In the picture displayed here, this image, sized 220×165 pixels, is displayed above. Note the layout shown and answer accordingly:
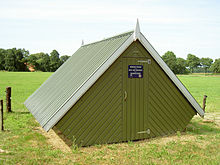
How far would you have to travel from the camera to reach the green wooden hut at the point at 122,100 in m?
7.21

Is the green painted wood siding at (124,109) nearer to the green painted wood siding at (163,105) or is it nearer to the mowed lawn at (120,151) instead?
the green painted wood siding at (163,105)

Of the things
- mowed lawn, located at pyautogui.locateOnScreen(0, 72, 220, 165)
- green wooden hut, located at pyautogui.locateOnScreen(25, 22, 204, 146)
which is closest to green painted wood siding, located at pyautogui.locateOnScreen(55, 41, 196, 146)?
green wooden hut, located at pyautogui.locateOnScreen(25, 22, 204, 146)

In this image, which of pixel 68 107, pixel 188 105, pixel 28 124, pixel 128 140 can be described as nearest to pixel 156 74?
pixel 188 105

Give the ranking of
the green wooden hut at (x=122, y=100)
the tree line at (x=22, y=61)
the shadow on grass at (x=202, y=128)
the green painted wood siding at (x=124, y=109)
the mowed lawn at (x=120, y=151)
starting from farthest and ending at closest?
the tree line at (x=22, y=61) → the shadow on grass at (x=202, y=128) → the green painted wood siding at (x=124, y=109) → the green wooden hut at (x=122, y=100) → the mowed lawn at (x=120, y=151)

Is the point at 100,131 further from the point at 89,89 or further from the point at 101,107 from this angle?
the point at 89,89

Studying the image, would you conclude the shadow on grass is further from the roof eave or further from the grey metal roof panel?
the roof eave

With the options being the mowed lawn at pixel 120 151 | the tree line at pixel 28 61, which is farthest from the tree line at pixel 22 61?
the mowed lawn at pixel 120 151

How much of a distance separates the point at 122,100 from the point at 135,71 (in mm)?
1159

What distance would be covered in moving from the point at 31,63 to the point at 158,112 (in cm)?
10626

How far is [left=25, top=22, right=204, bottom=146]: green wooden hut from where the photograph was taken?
23.7 feet

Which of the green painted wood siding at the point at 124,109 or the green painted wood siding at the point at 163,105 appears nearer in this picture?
the green painted wood siding at the point at 124,109

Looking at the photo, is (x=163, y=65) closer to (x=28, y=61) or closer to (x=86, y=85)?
(x=86, y=85)

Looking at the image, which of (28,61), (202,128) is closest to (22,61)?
(28,61)

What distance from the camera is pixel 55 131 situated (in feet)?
32.7
